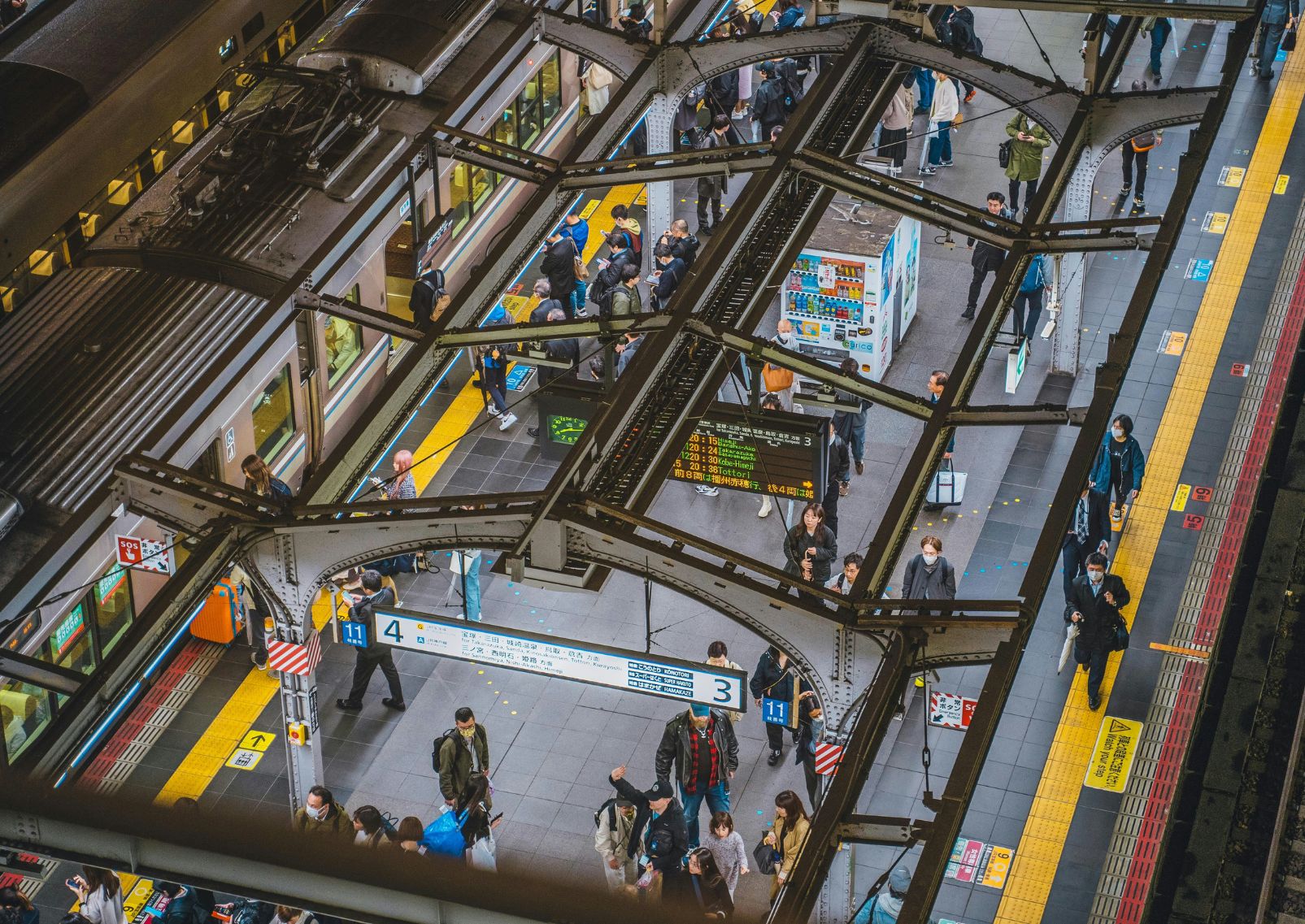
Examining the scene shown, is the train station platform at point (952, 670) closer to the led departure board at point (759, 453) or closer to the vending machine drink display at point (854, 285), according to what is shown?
the vending machine drink display at point (854, 285)

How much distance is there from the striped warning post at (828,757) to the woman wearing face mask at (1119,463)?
19.4 feet

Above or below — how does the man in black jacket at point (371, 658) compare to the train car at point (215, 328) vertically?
below

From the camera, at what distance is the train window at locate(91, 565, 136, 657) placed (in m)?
17.9

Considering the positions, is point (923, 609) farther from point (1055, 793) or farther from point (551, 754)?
point (551, 754)

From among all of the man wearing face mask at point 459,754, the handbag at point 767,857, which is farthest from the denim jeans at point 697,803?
the man wearing face mask at point 459,754

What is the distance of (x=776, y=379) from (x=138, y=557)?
801 centimetres

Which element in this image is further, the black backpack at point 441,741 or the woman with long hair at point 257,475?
the woman with long hair at point 257,475

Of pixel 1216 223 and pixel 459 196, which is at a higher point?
pixel 1216 223

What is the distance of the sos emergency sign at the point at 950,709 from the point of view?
1455cm

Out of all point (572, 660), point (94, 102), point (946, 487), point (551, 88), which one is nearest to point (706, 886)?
point (572, 660)

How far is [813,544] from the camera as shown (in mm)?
19062

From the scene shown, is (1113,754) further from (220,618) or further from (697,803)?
(220,618)

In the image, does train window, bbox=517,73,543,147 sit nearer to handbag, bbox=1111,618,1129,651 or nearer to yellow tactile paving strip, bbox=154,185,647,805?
yellow tactile paving strip, bbox=154,185,647,805

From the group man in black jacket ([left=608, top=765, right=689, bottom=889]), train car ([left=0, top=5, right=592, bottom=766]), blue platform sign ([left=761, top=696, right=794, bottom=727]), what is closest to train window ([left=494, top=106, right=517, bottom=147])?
train car ([left=0, top=5, right=592, bottom=766])
